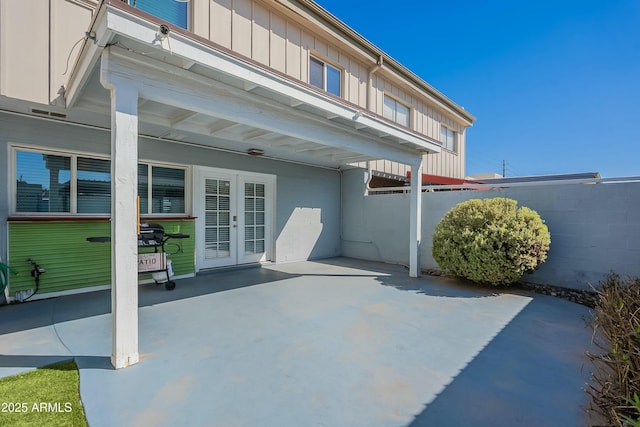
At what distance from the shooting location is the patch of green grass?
2.14m

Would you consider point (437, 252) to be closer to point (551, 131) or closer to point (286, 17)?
point (286, 17)

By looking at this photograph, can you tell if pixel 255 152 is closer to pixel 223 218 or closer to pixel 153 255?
pixel 223 218

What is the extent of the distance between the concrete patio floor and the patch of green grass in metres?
0.09

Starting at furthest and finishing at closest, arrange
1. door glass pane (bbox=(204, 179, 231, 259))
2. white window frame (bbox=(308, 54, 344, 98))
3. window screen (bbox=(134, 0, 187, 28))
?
white window frame (bbox=(308, 54, 344, 98)) < door glass pane (bbox=(204, 179, 231, 259)) < window screen (bbox=(134, 0, 187, 28))

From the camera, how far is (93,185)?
545 centimetres

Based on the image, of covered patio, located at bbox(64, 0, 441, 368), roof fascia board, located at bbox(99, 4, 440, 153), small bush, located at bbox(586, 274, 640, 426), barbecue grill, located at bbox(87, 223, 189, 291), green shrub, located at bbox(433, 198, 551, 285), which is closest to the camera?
small bush, located at bbox(586, 274, 640, 426)

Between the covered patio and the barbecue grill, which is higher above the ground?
the covered patio

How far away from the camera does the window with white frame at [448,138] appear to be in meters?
12.1

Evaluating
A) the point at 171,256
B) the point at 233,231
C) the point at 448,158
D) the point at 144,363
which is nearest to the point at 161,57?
the point at 144,363

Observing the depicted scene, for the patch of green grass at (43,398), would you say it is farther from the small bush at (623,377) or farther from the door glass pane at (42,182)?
the small bush at (623,377)

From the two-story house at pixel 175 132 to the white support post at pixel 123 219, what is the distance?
0.04 ft

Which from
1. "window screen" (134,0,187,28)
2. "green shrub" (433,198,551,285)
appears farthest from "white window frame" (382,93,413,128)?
"window screen" (134,0,187,28)

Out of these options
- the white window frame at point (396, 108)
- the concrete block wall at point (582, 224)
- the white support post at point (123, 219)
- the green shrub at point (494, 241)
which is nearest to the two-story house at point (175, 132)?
the white support post at point (123, 219)

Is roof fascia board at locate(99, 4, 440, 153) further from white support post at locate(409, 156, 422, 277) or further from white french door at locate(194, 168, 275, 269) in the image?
white french door at locate(194, 168, 275, 269)
